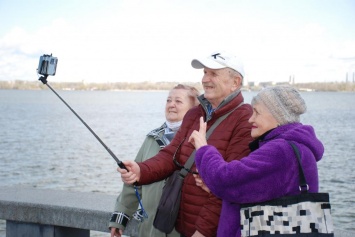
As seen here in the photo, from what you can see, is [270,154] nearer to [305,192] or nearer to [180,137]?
[305,192]

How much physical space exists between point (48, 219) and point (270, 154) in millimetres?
2540

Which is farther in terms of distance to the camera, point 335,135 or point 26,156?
point 335,135

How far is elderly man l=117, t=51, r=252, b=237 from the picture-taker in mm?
3102

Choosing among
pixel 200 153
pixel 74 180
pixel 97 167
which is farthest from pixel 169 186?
pixel 97 167

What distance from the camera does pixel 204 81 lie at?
10.9 feet

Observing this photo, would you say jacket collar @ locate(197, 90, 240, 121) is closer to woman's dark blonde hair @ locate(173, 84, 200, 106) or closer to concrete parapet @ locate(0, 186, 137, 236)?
woman's dark blonde hair @ locate(173, 84, 200, 106)

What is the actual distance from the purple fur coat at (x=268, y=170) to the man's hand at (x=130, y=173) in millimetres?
670

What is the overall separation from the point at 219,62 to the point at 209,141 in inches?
18.7

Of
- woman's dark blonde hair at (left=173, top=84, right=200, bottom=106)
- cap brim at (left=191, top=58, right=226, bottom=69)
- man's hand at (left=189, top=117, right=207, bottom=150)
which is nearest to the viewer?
man's hand at (left=189, top=117, right=207, bottom=150)

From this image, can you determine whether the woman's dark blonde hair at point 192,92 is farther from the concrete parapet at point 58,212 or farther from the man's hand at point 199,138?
the man's hand at point 199,138

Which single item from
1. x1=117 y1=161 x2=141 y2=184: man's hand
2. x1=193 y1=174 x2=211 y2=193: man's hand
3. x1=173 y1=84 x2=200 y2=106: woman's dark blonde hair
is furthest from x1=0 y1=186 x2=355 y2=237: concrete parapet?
x1=193 y1=174 x2=211 y2=193: man's hand

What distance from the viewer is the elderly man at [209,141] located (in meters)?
3.10

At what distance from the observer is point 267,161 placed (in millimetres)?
2650

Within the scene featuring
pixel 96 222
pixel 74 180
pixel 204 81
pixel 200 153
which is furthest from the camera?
pixel 74 180
